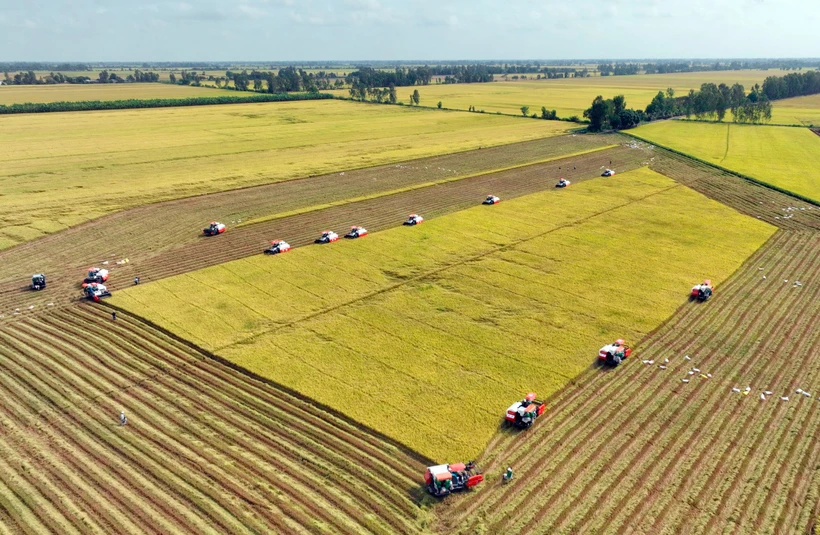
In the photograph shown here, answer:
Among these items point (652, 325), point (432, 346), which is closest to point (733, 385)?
point (652, 325)

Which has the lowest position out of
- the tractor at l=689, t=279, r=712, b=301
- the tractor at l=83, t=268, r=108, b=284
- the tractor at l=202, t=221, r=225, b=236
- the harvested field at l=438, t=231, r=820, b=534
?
the harvested field at l=438, t=231, r=820, b=534

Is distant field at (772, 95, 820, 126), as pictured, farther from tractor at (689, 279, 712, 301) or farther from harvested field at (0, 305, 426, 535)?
harvested field at (0, 305, 426, 535)

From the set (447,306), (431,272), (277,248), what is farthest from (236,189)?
(447,306)

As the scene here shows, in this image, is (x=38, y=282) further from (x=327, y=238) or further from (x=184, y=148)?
(x=184, y=148)

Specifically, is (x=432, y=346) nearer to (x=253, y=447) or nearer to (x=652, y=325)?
(x=253, y=447)

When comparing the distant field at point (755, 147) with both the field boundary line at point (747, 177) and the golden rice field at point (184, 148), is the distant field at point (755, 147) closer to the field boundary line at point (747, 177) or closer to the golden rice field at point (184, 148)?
the field boundary line at point (747, 177)

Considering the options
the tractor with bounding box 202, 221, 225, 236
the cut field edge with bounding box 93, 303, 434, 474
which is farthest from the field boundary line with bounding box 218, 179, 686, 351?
the tractor with bounding box 202, 221, 225, 236

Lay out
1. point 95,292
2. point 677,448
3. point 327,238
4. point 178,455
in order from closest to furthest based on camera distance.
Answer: point 178,455, point 677,448, point 95,292, point 327,238

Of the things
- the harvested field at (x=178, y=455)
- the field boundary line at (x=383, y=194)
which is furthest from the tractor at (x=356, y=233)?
the harvested field at (x=178, y=455)
